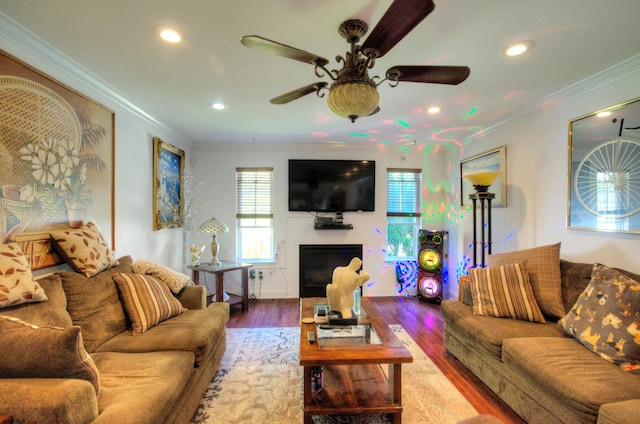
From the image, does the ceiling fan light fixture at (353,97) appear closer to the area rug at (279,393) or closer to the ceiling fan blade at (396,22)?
the ceiling fan blade at (396,22)

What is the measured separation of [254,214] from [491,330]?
11.5 ft

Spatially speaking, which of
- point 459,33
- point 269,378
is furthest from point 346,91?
point 269,378

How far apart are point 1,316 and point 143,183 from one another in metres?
2.09

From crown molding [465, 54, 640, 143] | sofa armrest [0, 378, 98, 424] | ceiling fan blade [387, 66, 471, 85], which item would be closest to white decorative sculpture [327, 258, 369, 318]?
ceiling fan blade [387, 66, 471, 85]

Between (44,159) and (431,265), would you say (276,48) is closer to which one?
(44,159)

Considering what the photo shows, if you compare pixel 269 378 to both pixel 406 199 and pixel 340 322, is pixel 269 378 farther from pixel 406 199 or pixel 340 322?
pixel 406 199

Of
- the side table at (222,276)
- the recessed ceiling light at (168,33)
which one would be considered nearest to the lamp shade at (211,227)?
the side table at (222,276)

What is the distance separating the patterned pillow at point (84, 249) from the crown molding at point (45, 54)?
1.13 m

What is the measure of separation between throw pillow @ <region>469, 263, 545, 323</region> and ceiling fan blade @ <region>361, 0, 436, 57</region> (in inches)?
81.5

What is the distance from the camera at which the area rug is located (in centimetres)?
188

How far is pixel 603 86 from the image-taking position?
229cm

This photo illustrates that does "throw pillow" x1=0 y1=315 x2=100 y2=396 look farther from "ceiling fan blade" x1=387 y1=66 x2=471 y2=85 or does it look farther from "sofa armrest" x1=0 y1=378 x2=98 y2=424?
"ceiling fan blade" x1=387 y1=66 x2=471 y2=85

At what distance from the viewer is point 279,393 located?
2143 mm

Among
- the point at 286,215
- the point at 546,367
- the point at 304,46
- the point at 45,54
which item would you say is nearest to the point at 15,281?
the point at 45,54
